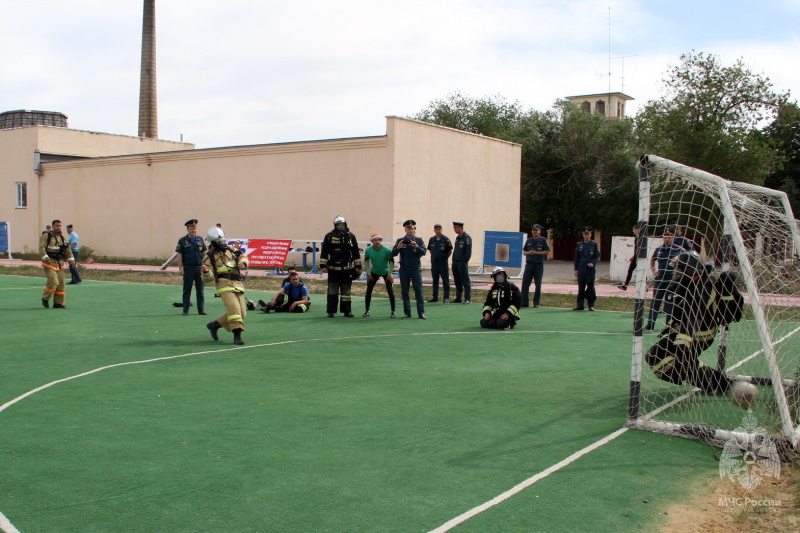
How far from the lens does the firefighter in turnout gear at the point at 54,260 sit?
16.5 metres

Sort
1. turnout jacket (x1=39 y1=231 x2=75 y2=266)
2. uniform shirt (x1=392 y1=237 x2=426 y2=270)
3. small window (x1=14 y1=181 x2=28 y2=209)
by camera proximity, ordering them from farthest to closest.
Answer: small window (x1=14 y1=181 x2=28 y2=209)
turnout jacket (x1=39 y1=231 x2=75 y2=266)
uniform shirt (x1=392 y1=237 x2=426 y2=270)

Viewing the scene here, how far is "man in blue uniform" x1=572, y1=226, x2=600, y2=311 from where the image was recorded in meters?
17.0

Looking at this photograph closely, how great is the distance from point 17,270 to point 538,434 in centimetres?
2922

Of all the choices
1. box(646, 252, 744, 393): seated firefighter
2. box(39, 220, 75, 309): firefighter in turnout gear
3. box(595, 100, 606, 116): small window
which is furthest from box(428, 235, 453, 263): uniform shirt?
box(595, 100, 606, 116): small window

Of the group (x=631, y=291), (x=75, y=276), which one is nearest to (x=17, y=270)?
(x=75, y=276)

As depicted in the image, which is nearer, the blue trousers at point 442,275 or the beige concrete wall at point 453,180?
the blue trousers at point 442,275

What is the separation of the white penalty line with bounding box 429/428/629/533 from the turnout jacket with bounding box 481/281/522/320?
704 centimetres

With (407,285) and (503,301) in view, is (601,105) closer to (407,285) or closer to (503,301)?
(407,285)

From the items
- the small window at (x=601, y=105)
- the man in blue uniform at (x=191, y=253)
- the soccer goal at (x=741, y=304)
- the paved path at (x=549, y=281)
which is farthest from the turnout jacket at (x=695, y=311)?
Result: the small window at (x=601, y=105)

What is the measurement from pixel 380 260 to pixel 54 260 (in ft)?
24.0

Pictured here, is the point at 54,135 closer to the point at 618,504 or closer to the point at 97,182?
the point at 97,182

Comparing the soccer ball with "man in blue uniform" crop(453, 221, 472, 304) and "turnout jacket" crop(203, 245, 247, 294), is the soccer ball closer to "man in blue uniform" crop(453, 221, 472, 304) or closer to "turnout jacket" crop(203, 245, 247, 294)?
"turnout jacket" crop(203, 245, 247, 294)

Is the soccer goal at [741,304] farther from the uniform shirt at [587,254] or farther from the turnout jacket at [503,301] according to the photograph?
the uniform shirt at [587,254]

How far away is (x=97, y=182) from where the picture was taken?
3956 cm
